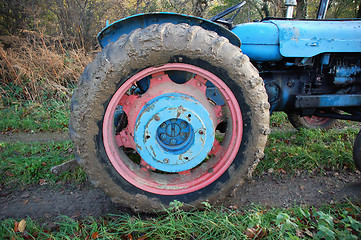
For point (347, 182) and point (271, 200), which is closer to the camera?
point (271, 200)

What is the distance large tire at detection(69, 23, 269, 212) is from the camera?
1710 mm

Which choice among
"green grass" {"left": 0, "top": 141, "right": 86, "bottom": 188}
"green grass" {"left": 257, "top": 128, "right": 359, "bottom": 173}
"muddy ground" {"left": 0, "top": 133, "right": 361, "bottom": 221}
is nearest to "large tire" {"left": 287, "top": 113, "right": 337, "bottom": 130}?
"green grass" {"left": 257, "top": 128, "right": 359, "bottom": 173}

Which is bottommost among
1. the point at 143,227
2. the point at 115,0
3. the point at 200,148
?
the point at 143,227

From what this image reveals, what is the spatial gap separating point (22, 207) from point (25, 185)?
0.43m

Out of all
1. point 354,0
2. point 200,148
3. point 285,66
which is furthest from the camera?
point 354,0

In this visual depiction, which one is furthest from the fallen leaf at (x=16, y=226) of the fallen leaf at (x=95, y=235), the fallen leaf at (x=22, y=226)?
the fallen leaf at (x=95, y=235)

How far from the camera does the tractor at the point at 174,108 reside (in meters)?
1.72

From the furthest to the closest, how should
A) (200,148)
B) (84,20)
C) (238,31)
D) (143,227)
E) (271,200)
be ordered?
(84,20)
(238,31)
(271,200)
(200,148)
(143,227)

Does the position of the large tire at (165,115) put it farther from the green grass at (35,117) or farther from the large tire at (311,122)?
the green grass at (35,117)

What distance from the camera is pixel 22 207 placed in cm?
223

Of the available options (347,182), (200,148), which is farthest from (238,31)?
(347,182)

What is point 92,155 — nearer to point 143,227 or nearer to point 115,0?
point 143,227

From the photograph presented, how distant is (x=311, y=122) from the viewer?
147 inches

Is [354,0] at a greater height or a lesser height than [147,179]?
greater
